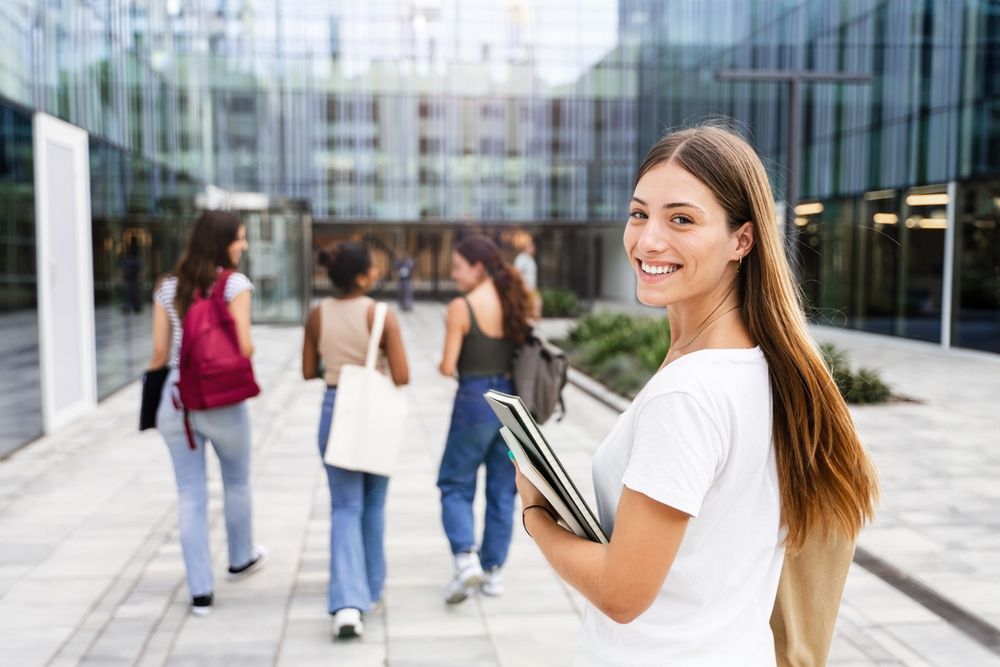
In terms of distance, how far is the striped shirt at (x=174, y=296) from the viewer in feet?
15.6

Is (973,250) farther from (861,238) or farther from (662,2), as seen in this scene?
(662,2)

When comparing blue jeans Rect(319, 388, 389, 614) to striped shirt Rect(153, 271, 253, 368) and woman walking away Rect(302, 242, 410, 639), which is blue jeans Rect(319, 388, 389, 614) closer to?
woman walking away Rect(302, 242, 410, 639)

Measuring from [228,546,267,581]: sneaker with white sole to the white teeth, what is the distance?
4351 mm

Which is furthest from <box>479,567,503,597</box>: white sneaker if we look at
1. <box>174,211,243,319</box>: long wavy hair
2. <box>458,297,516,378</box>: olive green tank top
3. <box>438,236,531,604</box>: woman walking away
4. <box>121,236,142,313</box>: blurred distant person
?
<box>121,236,142,313</box>: blurred distant person

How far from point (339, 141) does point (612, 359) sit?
86.7 feet

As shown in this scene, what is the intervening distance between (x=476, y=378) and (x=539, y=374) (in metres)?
0.32

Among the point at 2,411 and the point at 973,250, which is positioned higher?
the point at 973,250

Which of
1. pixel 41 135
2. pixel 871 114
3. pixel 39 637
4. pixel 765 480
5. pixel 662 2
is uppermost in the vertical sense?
pixel 662 2

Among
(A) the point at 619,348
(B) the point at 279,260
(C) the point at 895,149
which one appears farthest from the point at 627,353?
(B) the point at 279,260

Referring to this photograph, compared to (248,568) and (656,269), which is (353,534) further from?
(656,269)

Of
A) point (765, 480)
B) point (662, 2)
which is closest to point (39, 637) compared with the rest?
point (765, 480)

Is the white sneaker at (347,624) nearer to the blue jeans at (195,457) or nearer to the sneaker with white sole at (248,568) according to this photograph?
the blue jeans at (195,457)

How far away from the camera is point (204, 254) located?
15.5ft

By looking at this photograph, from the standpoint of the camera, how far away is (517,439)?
166 cm
